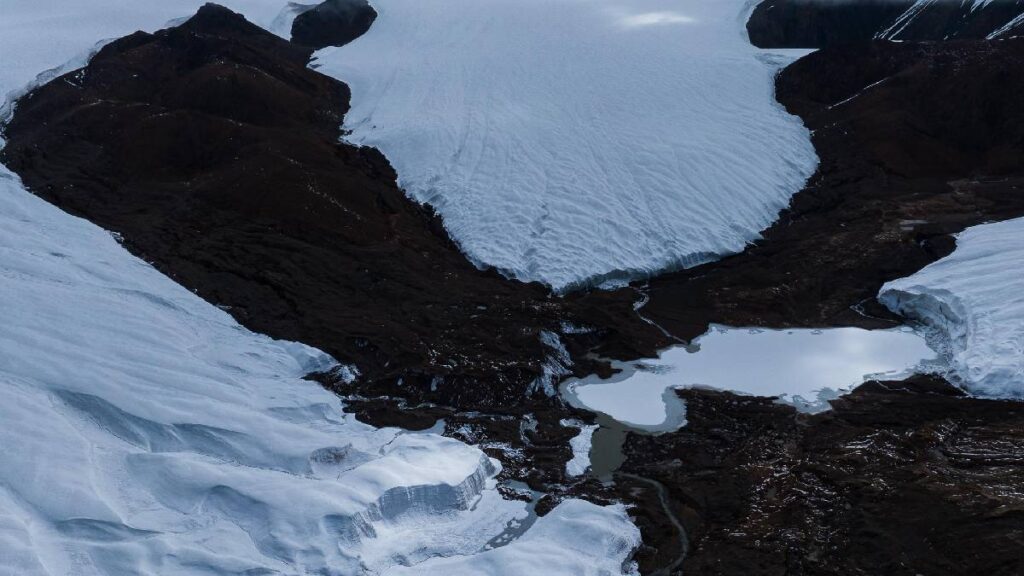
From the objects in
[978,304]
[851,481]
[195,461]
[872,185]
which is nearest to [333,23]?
[872,185]

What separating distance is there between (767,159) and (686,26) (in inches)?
434

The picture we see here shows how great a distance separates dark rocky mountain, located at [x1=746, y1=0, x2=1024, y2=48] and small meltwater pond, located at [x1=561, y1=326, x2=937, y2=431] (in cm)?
1870

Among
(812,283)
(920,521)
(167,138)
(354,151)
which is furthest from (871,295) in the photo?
(167,138)

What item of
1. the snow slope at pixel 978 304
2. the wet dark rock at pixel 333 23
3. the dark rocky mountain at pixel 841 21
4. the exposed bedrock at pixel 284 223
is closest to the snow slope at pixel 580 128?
the wet dark rock at pixel 333 23

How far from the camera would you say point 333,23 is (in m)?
36.4

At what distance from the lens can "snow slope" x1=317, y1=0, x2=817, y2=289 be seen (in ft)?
72.8

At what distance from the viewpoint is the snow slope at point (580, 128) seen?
72.8 feet

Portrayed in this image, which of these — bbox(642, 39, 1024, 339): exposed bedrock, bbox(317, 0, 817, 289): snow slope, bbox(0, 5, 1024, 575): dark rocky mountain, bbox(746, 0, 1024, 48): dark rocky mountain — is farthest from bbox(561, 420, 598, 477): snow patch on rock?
bbox(746, 0, 1024, 48): dark rocky mountain

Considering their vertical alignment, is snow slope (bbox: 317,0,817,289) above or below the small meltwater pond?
above

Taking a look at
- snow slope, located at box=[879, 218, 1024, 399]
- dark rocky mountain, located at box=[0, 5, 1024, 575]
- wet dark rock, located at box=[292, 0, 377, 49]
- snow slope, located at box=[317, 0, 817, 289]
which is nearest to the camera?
dark rocky mountain, located at box=[0, 5, 1024, 575]

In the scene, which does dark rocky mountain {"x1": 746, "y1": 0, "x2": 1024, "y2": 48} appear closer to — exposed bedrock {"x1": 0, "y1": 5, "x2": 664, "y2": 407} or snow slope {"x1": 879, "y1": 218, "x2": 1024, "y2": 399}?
snow slope {"x1": 879, "y1": 218, "x2": 1024, "y2": 399}

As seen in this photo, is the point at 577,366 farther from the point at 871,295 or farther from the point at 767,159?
the point at 767,159

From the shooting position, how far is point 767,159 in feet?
84.0

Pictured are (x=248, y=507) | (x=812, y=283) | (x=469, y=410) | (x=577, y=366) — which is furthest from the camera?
(x=812, y=283)
